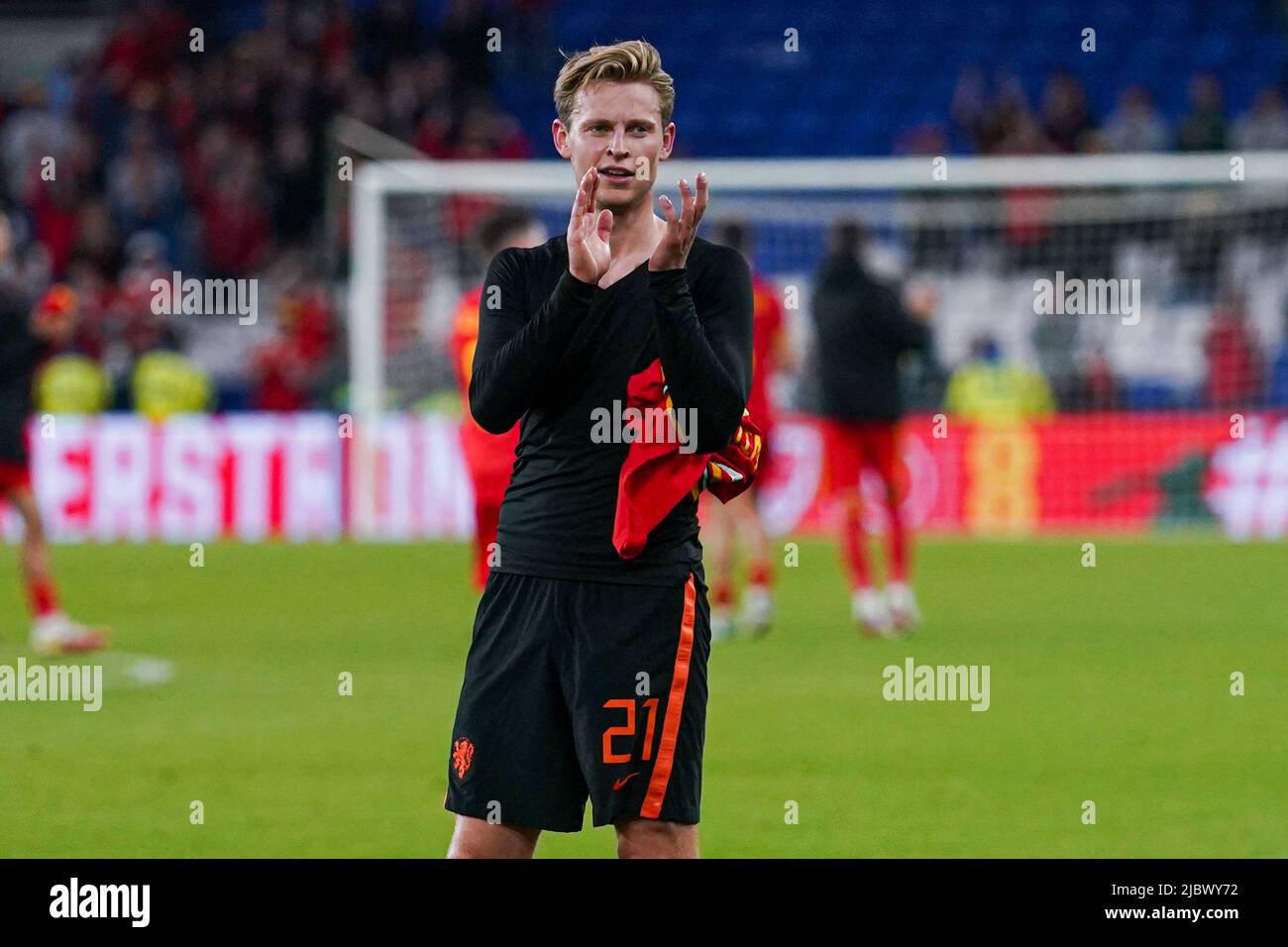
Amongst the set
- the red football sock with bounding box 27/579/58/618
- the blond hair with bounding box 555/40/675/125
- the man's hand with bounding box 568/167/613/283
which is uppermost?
the blond hair with bounding box 555/40/675/125

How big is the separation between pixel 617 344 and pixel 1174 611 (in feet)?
30.5

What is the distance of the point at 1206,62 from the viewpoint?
24828 millimetres

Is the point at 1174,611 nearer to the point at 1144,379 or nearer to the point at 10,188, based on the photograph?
the point at 1144,379

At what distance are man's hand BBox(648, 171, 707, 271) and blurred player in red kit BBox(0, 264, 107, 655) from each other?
24.0ft

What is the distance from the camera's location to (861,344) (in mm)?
12031

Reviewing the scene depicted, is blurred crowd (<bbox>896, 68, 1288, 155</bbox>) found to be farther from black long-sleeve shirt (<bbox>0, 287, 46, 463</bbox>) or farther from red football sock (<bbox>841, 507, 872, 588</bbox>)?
black long-sleeve shirt (<bbox>0, 287, 46, 463</bbox>)

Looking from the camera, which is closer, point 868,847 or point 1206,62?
point 868,847

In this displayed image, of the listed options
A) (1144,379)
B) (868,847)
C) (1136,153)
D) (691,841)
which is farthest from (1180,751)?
(1136,153)

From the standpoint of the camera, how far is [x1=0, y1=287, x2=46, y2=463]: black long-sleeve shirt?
10.9m
